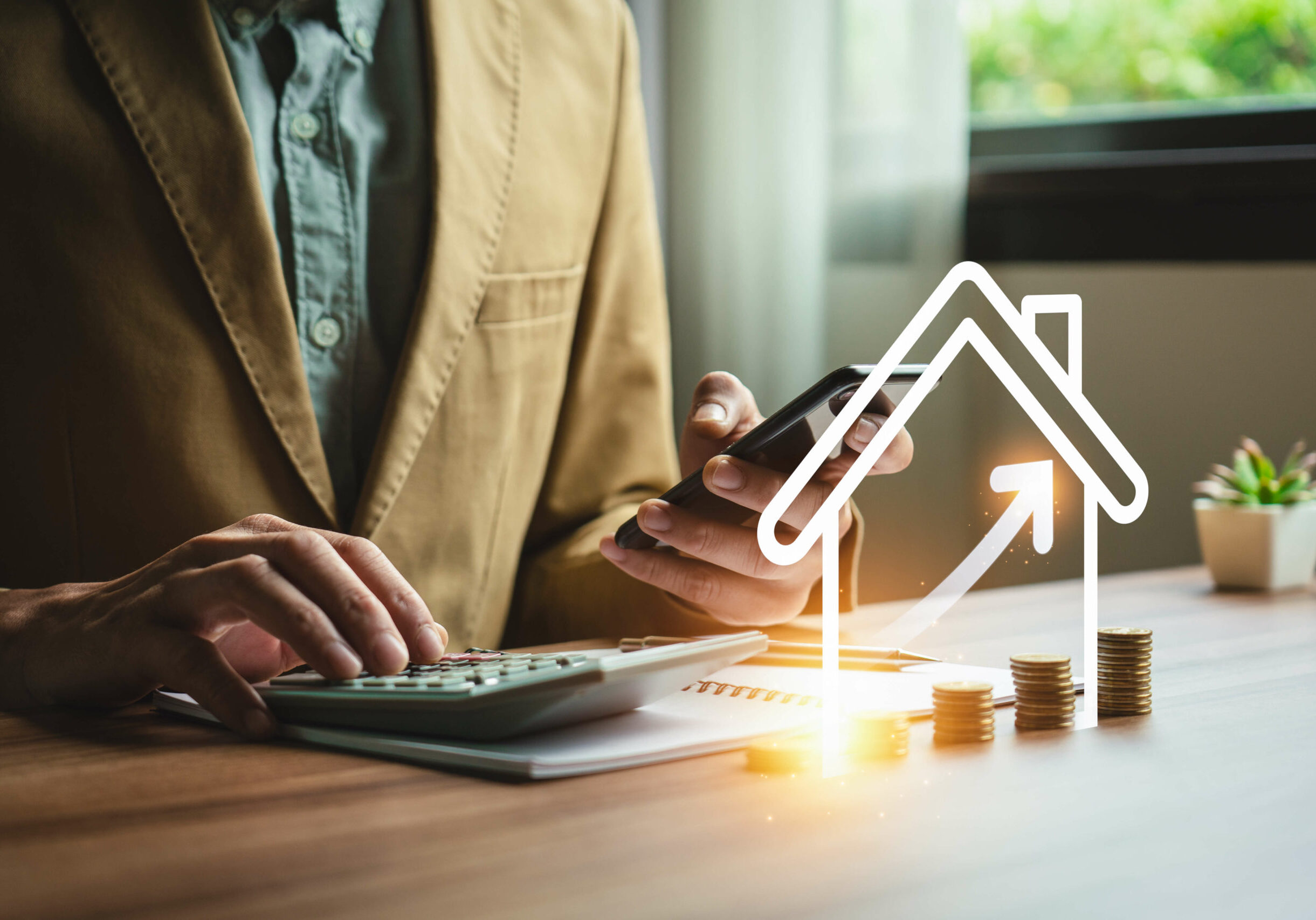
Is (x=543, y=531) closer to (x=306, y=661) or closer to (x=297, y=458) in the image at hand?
(x=297, y=458)

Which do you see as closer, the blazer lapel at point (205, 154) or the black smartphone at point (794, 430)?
the black smartphone at point (794, 430)

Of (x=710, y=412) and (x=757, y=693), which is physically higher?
(x=710, y=412)

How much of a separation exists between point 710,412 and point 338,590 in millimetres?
331

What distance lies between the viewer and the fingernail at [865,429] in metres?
0.65

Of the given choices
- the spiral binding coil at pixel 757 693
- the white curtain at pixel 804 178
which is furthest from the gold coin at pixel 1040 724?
the white curtain at pixel 804 178

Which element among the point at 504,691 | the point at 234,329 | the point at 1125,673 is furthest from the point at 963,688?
the point at 234,329

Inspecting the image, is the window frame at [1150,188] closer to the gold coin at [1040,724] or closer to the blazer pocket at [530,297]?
the blazer pocket at [530,297]

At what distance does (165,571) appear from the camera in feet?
2.24

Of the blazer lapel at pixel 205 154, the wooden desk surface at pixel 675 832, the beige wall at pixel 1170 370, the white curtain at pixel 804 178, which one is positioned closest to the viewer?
the wooden desk surface at pixel 675 832

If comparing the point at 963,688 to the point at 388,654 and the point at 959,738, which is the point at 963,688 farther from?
the point at 388,654

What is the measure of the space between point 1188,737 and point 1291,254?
49.3 inches

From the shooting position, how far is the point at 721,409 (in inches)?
34.2

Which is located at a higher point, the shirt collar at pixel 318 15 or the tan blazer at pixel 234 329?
the shirt collar at pixel 318 15

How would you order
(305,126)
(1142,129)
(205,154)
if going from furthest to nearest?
(1142,129) < (305,126) < (205,154)
